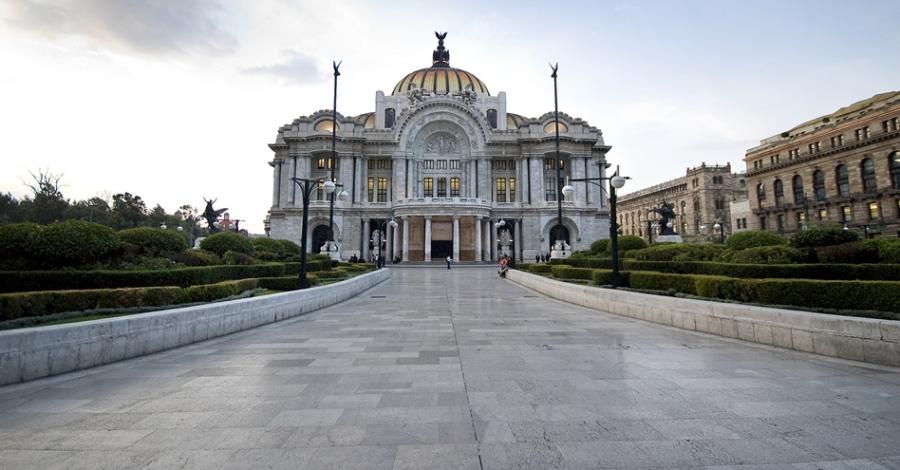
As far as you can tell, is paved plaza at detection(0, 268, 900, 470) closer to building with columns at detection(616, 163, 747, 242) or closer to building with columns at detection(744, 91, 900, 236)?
building with columns at detection(744, 91, 900, 236)

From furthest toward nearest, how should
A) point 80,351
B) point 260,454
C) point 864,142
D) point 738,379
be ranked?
point 864,142
point 80,351
point 738,379
point 260,454

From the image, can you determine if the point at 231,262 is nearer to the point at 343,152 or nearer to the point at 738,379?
the point at 738,379

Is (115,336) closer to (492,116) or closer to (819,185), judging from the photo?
(492,116)

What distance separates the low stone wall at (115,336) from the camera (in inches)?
236

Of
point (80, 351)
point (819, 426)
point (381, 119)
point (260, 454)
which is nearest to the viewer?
point (260, 454)

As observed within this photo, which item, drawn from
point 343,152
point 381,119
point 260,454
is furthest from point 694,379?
point 381,119

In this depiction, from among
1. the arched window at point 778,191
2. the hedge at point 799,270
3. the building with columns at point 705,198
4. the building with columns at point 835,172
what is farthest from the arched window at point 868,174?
the hedge at point 799,270

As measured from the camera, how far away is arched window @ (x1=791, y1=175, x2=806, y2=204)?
2103 inches

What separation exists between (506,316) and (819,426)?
8.29 meters

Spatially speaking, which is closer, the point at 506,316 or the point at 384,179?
the point at 506,316

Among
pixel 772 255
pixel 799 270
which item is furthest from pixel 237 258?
pixel 772 255

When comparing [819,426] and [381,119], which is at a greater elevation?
[381,119]

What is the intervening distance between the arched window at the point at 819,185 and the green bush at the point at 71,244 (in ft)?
232

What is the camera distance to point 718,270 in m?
12.5
